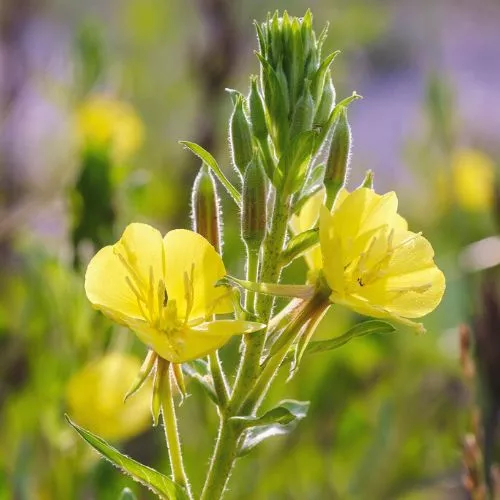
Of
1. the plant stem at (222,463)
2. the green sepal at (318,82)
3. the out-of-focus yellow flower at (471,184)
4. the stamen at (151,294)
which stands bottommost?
the out-of-focus yellow flower at (471,184)

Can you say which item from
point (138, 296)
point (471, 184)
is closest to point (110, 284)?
point (138, 296)

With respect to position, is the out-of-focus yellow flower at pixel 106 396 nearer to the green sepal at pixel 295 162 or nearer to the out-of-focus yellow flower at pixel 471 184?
the green sepal at pixel 295 162

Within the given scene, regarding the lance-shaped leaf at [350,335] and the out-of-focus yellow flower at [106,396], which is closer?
the lance-shaped leaf at [350,335]

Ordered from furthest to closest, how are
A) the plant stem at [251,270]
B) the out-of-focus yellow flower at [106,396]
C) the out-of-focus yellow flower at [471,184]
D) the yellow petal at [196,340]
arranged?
the out-of-focus yellow flower at [471,184], the out-of-focus yellow flower at [106,396], the plant stem at [251,270], the yellow petal at [196,340]

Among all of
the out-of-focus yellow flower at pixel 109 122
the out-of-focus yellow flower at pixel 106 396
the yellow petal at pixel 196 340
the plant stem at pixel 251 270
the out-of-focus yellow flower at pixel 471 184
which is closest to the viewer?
the yellow petal at pixel 196 340

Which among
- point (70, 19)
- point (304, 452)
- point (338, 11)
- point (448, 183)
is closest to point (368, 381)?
point (304, 452)

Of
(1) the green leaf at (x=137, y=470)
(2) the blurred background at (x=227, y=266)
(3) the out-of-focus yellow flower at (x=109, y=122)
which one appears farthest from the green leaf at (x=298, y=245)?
(3) the out-of-focus yellow flower at (x=109, y=122)

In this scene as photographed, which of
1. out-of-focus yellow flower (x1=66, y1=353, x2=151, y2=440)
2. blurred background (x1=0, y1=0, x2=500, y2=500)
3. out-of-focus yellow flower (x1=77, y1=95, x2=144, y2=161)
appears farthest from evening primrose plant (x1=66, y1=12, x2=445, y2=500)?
out-of-focus yellow flower (x1=77, y1=95, x2=144, y2=161)
